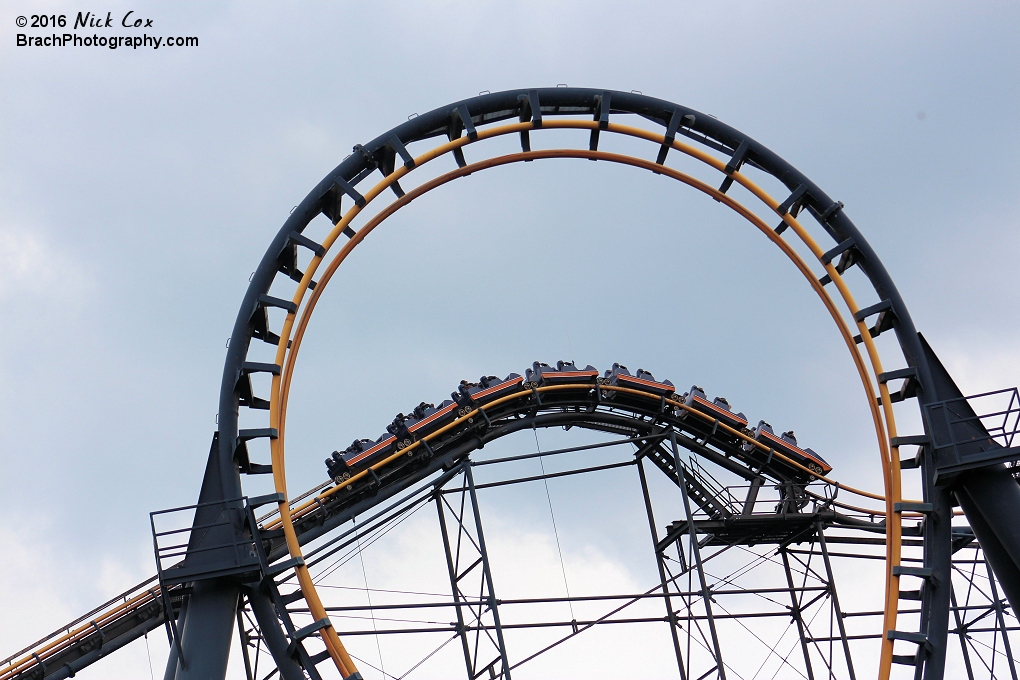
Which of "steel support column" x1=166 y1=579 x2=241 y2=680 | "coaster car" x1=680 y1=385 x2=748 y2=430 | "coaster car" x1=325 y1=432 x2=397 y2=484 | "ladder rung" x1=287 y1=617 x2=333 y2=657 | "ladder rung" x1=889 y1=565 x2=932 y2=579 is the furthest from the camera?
"coaster car" x1=680 y1=385 x2=748 y2=430

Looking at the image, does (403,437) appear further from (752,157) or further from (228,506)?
(752,157)

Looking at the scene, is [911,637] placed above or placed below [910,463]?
below

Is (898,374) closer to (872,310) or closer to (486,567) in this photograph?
(872,310)

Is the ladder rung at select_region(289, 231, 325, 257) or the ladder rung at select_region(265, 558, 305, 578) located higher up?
the ladder rung at select_region(289, 231, 325, 257)

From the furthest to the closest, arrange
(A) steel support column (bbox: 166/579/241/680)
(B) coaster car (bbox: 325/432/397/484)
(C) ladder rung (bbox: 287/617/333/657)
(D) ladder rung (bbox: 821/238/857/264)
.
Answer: (B) coaster car (bbox: 325/432/397/484) < (D) ladder rung (bbox: 821/238/857/264) < (C) ladder rung (bbox: 287/617/333/657) < (A) steel support column (bbox: 166/579/241/680)

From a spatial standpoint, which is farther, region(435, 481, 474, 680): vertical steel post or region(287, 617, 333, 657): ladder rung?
region(435, 481, 474, 680): vertical steel post

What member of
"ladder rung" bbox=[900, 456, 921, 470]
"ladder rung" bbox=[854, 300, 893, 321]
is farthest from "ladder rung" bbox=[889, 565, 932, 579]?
"ladder rung" bbox=[854, 300, 893, 321]

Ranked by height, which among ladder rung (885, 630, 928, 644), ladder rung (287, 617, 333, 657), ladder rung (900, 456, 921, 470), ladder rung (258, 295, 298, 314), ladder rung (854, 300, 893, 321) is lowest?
ladder rung (885, 630, 928, 644)

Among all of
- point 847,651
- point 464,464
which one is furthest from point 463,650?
point 847,651

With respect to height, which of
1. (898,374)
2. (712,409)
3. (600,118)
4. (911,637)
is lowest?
(911,637)

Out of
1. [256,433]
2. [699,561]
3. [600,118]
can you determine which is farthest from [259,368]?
[699,561]

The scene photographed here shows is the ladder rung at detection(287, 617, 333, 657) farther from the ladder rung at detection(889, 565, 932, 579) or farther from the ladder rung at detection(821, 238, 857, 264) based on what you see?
the ladder rung at detection(821, 238, 857, 264)

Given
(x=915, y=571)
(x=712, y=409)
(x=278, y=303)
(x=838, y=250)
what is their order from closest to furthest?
(x=915, y=571) → (x=278, y=303) → (x=838, y=250) → (x=712, y=409)

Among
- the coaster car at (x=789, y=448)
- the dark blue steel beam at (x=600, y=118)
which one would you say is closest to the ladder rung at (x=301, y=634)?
the dark blue steel beam at (x=600, y=118)
